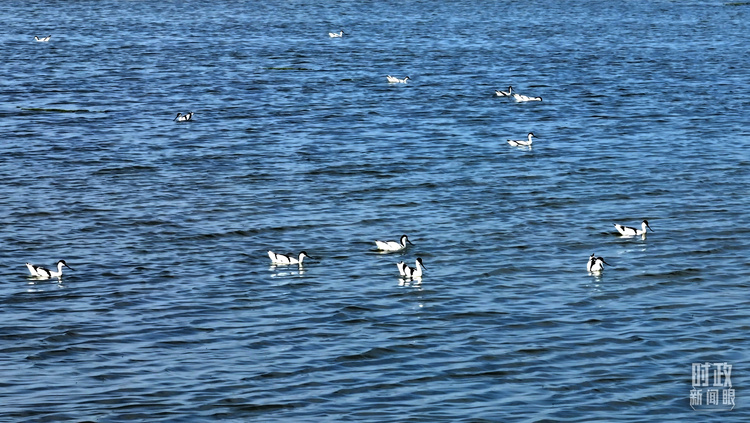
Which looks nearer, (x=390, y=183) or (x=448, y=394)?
(x=448, y=394)

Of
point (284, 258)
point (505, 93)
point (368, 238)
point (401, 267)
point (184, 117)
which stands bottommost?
point (368, 238)

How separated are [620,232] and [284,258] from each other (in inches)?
350

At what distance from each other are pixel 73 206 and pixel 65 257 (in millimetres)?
5270

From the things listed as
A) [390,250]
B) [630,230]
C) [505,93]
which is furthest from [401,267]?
[505,93]

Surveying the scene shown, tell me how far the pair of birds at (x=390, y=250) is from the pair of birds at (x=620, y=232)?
389cm

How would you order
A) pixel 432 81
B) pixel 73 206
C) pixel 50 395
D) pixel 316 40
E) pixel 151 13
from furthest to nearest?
pixel 151 13 → pixel 316 40 → pixel 432 81 → pixel 73 206 → pixel 50 395

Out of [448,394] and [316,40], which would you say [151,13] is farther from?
[448,394]

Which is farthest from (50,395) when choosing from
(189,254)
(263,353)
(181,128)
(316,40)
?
(316,40)

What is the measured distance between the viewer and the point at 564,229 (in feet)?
103

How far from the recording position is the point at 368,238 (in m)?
31.0

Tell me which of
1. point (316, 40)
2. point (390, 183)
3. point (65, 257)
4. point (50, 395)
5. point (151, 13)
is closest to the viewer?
point (50, 395)

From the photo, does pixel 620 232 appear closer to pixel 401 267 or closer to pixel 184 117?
pixel 401 267

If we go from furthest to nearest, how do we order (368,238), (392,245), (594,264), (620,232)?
(368,238) → (620,232) → (392,245) → (594,264)

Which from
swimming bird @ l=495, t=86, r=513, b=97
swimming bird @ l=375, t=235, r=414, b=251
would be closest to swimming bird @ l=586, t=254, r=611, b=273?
swimming bird @ l=375, t=235, r=414, b=251
